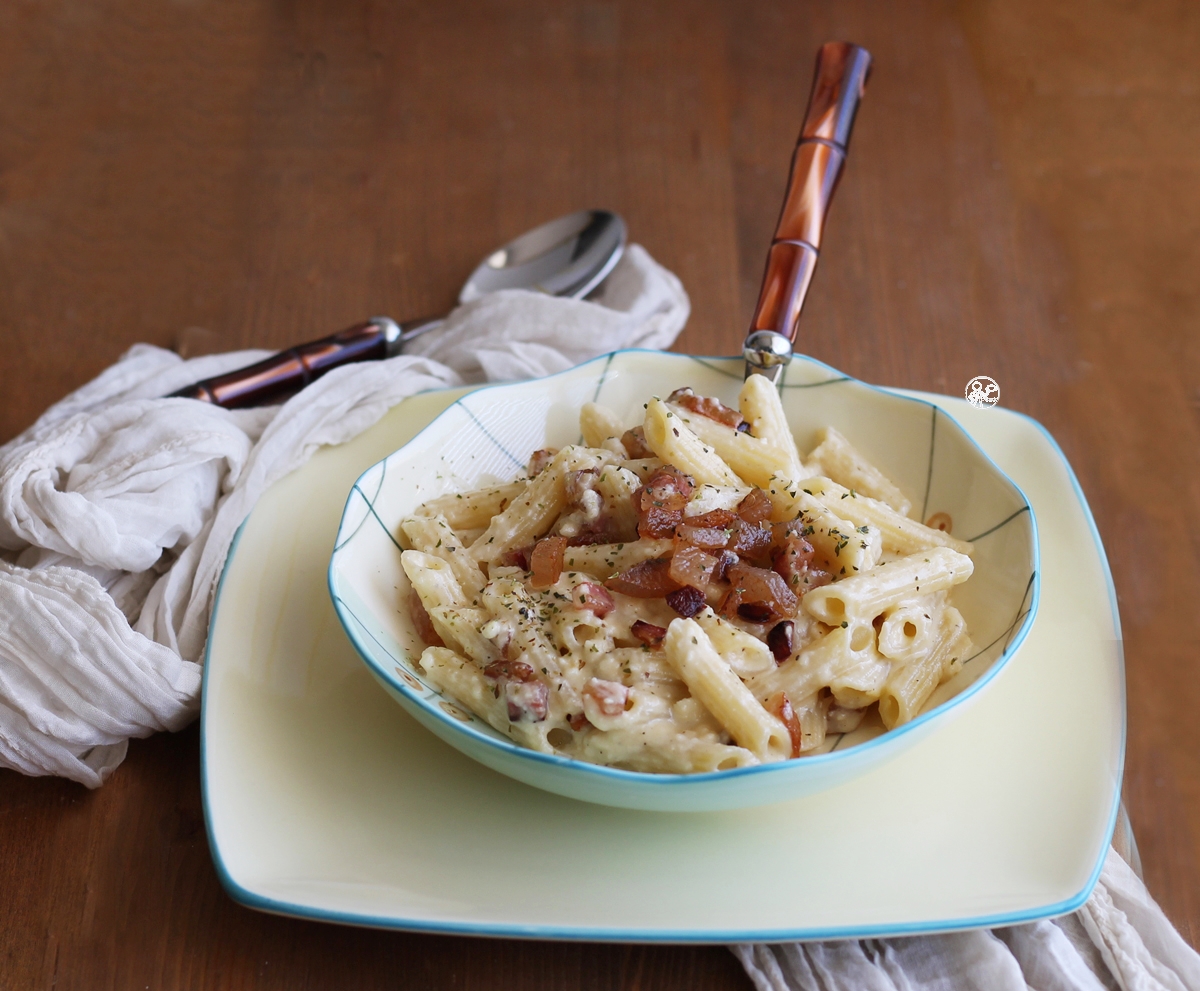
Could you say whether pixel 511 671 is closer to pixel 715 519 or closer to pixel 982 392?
pixel 715 519

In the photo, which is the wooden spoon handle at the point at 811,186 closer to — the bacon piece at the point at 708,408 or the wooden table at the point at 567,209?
the bacon piece at the point at 708,408

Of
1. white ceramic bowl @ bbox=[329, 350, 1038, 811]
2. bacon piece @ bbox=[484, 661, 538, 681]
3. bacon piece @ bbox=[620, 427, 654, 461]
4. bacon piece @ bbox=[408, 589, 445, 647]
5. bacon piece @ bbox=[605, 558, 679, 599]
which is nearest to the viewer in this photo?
white ceramic bowl @ bbox=[329, 350, 1038, 811]

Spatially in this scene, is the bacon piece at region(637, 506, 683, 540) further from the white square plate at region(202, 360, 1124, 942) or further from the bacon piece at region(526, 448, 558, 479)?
the white square plate at region(202, 360, 1124, 942)

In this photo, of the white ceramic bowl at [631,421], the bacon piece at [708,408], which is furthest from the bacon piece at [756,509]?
the white ceramic bowl at [631,421]

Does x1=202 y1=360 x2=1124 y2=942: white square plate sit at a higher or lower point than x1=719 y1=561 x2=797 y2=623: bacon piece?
lower

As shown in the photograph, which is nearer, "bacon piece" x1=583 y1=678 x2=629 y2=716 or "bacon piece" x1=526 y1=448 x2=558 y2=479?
"bacon piece" x1=583 y1=678 x2=629 y2=716

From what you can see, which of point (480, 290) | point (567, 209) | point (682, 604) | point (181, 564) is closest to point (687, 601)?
point (682, 604)

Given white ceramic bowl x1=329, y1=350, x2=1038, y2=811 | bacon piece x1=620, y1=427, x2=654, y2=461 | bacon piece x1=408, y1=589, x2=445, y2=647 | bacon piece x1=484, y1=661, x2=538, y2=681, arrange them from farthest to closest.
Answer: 1. bacon piece x1=620, y1=427, x2=654, y2=461
2. bacon piece x1=408, y1=589, x2=445, y2=647
3. bacon piece x1=484, y1=661, x2=538, y2=681
4. white ceramic bowl x1=329, y1=350, x2=1038, y2=811

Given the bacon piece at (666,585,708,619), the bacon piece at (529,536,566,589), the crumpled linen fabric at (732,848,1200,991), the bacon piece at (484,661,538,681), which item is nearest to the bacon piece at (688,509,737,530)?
the bacon piece at (666,585,708,619)
